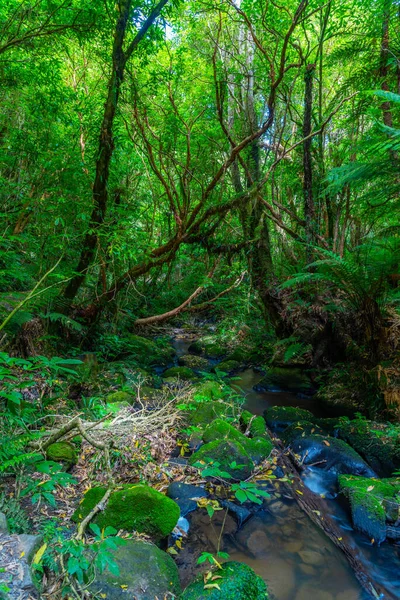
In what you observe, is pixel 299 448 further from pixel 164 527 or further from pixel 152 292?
pixel 152 292

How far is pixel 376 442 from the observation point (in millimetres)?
4191

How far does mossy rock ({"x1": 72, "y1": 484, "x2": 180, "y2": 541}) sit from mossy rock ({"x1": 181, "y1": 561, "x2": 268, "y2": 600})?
51 cm

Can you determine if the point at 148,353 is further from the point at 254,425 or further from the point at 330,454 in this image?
the point at 330,454

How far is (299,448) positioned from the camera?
166 inches

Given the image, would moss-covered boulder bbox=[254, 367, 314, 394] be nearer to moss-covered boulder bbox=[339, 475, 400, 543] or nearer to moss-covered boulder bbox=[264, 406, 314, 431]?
moss-covered boulder bbox=[264, 406, 314, 431]

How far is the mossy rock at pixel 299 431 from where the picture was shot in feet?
14.5

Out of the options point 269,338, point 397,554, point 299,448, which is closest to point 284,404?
point 299,448

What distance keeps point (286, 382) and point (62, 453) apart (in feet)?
15.6

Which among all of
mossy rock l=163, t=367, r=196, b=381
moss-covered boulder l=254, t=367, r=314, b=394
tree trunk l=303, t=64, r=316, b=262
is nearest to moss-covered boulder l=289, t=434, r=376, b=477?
moss-covered boulder l=254, t=367, r=314, b=394

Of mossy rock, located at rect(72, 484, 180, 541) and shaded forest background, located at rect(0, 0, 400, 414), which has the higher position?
shaded forest background, located at rect(0, 0, 400, 414)

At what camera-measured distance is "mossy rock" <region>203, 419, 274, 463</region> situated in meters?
3.92

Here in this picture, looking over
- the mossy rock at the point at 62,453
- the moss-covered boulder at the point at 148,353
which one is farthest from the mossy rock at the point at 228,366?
the mossy rock at the point at 62,453

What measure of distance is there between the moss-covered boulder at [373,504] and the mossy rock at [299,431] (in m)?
0.96

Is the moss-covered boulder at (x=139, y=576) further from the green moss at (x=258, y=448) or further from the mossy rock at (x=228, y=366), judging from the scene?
the mossy rock at (x=228, y=366)
